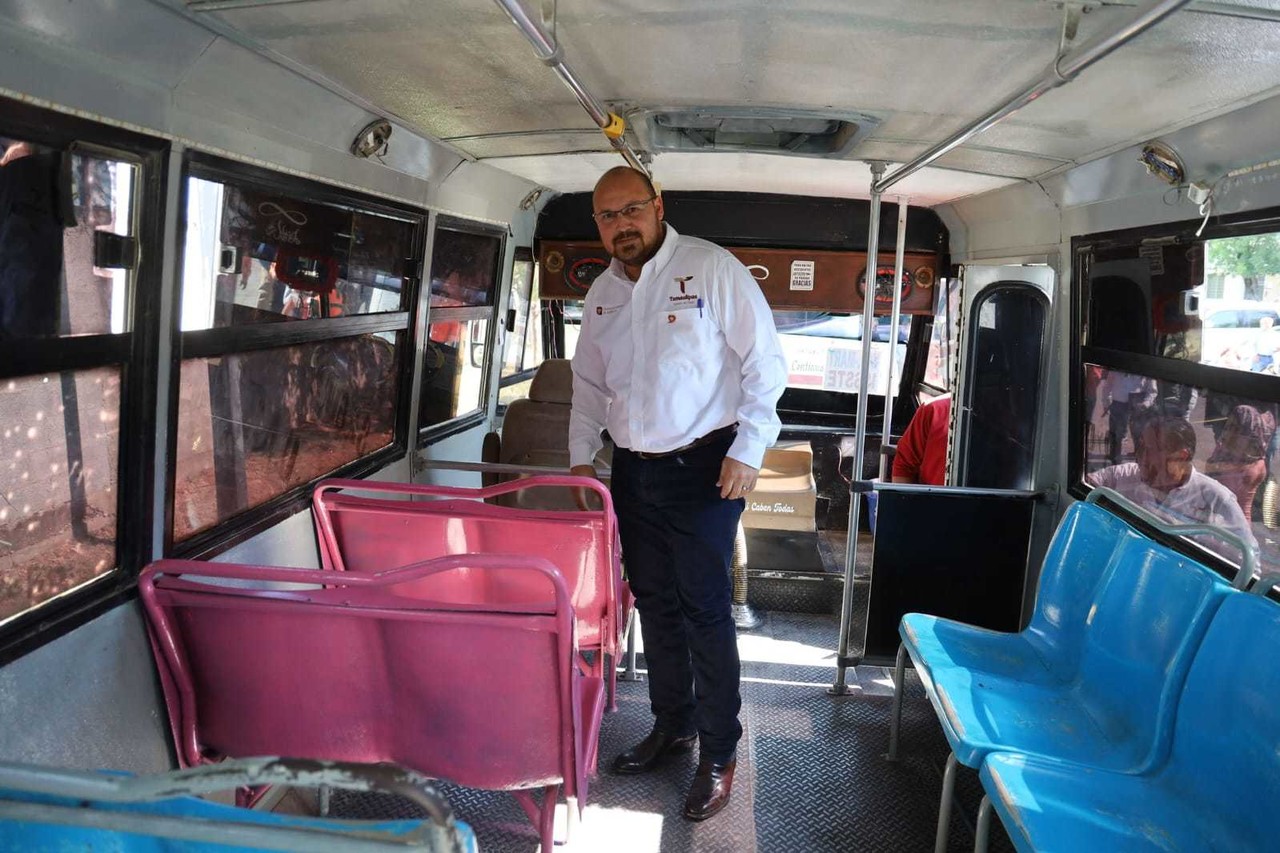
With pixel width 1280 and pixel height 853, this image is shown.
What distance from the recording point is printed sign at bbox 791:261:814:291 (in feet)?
19.4

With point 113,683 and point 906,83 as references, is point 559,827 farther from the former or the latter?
point 906,83

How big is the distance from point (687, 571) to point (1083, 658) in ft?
4.22

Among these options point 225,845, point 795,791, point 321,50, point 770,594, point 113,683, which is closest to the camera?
point 225,845

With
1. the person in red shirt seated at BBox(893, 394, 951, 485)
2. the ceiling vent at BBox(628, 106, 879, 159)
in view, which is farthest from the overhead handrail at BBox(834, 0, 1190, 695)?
the person in red shirt seated at BBox(893, 394, 951, 485)

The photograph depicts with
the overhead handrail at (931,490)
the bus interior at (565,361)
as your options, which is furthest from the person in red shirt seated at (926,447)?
the overhead handrail at (931,490)

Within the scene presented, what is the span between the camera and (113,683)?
2.33 m

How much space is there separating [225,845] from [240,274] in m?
2.03

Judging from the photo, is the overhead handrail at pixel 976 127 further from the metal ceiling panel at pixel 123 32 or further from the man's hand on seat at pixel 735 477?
the metal ceiling panel at pixel 123 32

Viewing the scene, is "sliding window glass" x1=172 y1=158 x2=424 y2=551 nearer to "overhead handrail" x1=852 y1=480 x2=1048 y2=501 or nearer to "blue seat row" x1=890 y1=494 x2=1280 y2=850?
"overhead handrail" x1=852 y1=480 x2=1048 y2=501

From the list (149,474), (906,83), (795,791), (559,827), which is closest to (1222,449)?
(906,83)

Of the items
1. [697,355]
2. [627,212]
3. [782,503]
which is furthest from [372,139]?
[782,503]

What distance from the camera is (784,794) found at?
3.26 meters

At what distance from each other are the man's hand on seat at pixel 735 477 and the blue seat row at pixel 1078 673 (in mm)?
856

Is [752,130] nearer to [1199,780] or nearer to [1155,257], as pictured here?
[1155,257]
